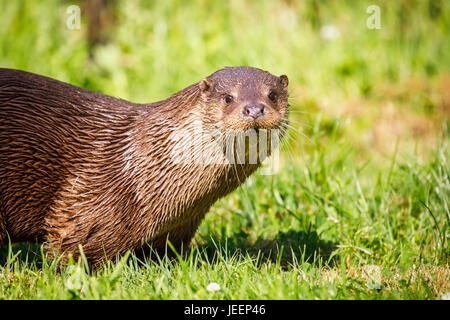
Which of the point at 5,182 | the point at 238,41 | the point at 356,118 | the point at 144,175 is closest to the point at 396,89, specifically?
the point at 356,118

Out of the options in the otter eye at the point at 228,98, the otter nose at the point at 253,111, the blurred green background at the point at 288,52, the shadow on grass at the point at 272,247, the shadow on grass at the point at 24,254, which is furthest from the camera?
the blurred green background at the point at 288,52

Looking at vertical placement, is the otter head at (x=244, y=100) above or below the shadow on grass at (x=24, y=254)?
above

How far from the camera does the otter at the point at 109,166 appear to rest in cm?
273

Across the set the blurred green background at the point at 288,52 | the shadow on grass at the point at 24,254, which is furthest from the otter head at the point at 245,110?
the blurred green background at the point at 288,52

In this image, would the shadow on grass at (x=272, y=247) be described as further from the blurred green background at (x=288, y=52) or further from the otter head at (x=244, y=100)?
the blurred green background at (x=288, y=52)

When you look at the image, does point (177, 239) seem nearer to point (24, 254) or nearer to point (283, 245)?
point (283, 245)

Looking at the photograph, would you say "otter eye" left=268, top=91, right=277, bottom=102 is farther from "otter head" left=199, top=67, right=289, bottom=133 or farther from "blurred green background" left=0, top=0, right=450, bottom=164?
"blurred green background" left=0, top=0, right=450, bottom=164

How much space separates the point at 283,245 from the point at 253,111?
1174 mm

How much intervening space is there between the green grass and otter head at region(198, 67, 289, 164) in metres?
0.58

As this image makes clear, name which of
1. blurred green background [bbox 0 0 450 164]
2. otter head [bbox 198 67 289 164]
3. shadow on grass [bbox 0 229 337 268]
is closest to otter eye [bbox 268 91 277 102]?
otter head [bbox 198 67 289 164]

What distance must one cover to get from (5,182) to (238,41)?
3.60m

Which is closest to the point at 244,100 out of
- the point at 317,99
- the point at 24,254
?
the point at 24,254

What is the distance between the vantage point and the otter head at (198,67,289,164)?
2561 mm
